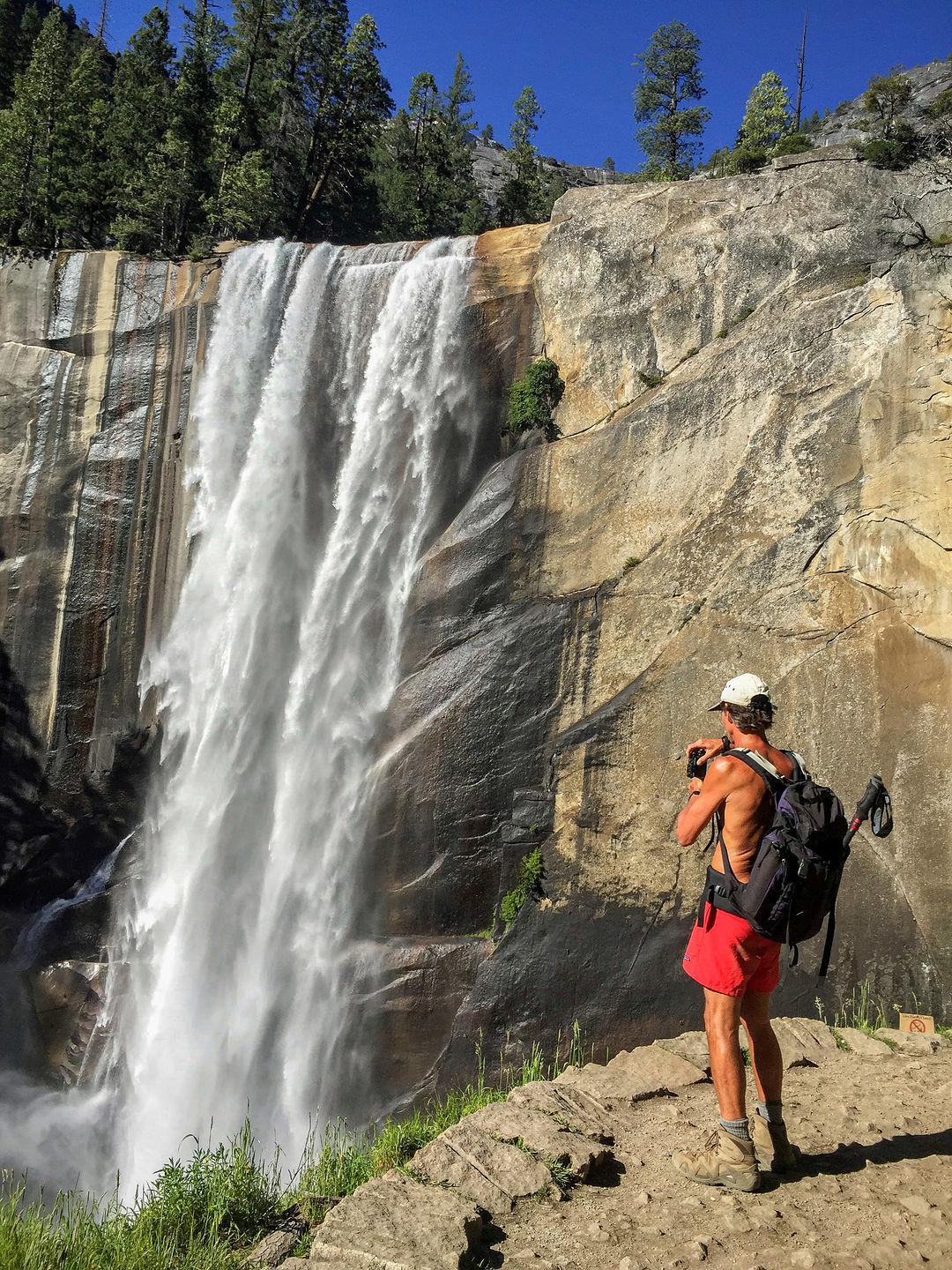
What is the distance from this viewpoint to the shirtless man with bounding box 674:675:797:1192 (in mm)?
3598

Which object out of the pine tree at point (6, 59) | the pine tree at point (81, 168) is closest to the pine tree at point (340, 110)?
the pine tree at point (81, 168)

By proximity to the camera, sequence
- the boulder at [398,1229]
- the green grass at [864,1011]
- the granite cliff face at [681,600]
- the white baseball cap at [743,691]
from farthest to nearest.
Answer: the granite cliff face at [681,600] → the green grass at [864,1011] → the white baseball cap at [743,691] → the boulder at [398,1229]

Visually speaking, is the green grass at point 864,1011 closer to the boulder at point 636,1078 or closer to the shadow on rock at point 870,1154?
the boulder at point 636,1078

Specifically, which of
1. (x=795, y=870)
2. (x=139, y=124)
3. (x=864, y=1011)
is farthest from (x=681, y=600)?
(x=139, y=124)

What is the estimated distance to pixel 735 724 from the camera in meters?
3.95

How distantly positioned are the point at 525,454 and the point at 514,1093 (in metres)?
8.25

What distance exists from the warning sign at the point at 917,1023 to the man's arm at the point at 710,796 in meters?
4.29

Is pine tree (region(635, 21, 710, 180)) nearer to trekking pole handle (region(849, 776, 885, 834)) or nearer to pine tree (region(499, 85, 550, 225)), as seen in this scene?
pine tree (region(499, 85, 550, 225))

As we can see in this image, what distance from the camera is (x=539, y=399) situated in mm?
11547

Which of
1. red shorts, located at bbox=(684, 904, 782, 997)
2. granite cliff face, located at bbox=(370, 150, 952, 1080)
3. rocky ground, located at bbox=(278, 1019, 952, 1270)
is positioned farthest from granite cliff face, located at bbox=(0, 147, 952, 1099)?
red shorts, located at bbox=(684, 904, 782, 997)

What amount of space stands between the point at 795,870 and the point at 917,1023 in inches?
172

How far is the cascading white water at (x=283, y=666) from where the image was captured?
32.9 feet

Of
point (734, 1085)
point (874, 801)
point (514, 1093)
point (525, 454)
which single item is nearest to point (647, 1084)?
point (514, 1093)

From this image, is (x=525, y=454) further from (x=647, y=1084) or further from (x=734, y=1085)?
(x=734, y=1085)
